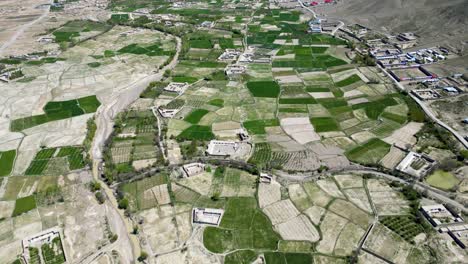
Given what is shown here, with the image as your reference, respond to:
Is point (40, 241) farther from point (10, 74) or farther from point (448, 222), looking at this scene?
point (10, 74)

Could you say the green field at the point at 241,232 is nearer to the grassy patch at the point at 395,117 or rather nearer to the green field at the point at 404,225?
the green field at the point at 404,225

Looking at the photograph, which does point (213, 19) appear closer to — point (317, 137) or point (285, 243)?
point (317, 137)

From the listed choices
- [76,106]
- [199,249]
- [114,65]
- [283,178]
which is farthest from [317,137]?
[114,65]

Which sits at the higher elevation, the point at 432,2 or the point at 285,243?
the point at 432,2

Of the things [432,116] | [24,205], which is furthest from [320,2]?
[24,205]

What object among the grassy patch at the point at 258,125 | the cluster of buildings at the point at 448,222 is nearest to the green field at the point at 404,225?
the cluster of buildings at the point at 448,222
